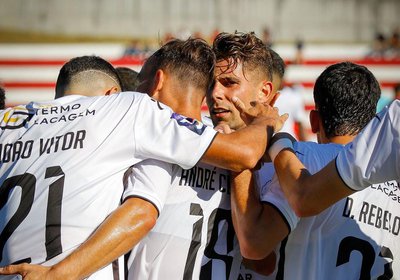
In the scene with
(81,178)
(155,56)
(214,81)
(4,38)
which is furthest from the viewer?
(4,38)

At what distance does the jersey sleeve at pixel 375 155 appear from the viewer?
2.70m

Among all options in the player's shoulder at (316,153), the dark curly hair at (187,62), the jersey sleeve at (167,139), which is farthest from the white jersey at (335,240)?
the dark curly hair at (187,62)

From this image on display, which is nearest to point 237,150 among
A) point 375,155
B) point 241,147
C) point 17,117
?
point 241,147

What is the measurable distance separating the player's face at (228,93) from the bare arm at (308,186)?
575 mm

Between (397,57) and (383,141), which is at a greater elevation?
(383,141)

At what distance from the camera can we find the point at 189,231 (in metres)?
3.07

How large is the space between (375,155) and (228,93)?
3.38 ft

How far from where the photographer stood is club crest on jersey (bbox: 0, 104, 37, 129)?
121 inches

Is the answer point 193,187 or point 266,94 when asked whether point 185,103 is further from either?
point 266,94

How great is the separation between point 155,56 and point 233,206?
740mm

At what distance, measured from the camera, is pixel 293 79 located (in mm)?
15930

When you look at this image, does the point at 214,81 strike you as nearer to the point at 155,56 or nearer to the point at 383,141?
the point at 155,56

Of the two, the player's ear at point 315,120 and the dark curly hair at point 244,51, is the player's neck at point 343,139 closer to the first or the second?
the player's ear at point 315,120

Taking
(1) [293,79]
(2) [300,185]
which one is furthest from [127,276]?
(1) [293,79]
